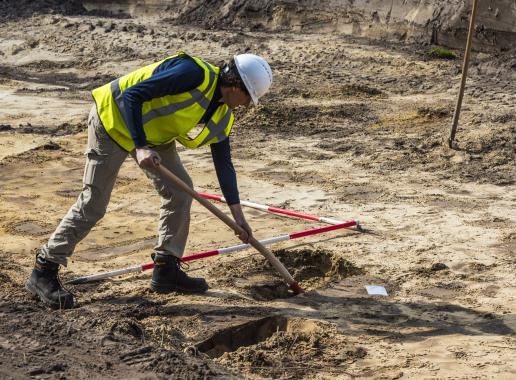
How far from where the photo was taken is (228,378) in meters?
5.10

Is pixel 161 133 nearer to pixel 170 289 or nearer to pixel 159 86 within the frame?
pixel 159 86

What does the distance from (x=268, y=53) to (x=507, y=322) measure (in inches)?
Result: 416

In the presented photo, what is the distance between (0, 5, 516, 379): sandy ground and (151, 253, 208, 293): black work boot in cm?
8

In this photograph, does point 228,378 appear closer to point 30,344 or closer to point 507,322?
point 30,344

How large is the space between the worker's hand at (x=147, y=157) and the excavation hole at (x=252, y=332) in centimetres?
113

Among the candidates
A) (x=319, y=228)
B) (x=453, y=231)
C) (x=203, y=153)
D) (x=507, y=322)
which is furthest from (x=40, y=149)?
(x=507, y=322)

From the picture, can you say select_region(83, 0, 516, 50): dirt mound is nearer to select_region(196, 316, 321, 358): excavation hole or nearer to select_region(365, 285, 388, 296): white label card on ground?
select_region(365, 285, 388, 296): white label card on ground

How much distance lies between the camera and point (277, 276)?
23.5 feet

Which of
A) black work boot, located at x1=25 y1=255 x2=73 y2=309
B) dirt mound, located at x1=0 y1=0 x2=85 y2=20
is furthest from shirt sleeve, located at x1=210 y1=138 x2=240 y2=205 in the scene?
dirt mound, located at x1=0 y1=0 x2=85 y2=20

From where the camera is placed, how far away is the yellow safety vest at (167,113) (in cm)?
579

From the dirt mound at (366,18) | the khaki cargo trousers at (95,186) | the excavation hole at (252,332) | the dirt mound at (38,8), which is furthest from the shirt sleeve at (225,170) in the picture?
the dirt mound at (38,8)

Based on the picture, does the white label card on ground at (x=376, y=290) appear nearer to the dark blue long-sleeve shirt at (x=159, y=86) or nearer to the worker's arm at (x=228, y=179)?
the worker's arm at (x=228, y=179)

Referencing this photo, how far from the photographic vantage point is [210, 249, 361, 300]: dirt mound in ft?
22.5

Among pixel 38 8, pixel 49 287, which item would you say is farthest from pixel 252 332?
pixel 38 8
